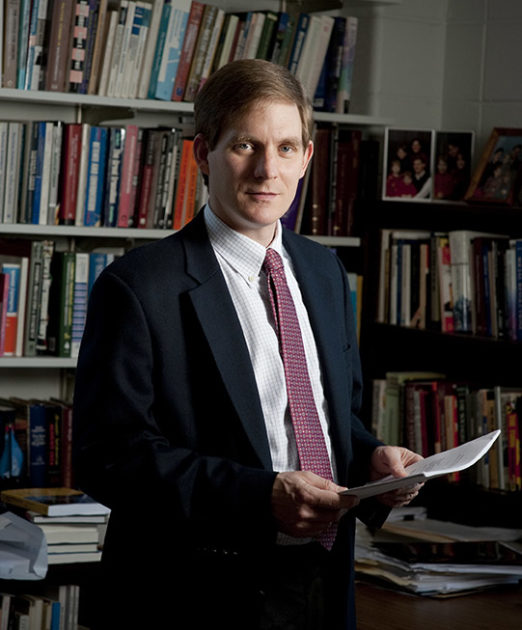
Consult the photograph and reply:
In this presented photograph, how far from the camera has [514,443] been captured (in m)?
2.82

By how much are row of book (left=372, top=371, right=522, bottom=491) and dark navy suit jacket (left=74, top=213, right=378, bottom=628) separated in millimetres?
1477

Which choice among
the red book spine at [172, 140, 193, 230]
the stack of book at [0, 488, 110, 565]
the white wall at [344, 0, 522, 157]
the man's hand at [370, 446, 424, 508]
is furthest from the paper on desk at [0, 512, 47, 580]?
the white wall at [344, 0, 522, 157]

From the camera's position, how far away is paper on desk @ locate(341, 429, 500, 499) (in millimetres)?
1372

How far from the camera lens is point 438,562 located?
235 cm

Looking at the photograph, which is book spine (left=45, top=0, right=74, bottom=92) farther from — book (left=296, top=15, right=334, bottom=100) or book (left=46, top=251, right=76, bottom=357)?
book (left=296, top=15, right=334, bottom=100)

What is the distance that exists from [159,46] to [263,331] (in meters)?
1.58

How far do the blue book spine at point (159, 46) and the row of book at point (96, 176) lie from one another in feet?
0.41

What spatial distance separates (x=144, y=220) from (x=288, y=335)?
1.45m

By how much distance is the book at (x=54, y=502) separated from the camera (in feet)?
8.59

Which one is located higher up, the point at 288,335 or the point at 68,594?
the point at 288,335

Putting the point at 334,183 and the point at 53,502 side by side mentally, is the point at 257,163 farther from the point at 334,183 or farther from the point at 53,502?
the point at 334,183

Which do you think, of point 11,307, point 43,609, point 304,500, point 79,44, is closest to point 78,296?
point 11,307

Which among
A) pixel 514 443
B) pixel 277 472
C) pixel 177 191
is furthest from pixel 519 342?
pixel 277 472

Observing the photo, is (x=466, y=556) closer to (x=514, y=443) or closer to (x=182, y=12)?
(x=514, y=443)
